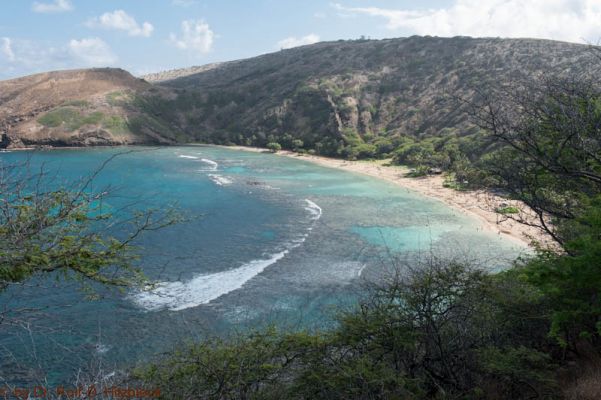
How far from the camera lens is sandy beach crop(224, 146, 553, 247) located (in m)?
40.0

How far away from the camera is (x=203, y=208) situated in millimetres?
47312

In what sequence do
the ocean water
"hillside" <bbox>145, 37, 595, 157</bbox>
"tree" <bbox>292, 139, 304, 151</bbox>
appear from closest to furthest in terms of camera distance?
1. the ocean water
2. "hillside" <bbox>145, 37, 595, 157</bbox>
3. "tree" <bbox>292, 139, 304, 151</bbox>

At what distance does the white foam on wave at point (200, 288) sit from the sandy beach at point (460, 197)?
15.0 metres

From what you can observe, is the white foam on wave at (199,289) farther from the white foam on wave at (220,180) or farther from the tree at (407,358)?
the white foam on wave at (220,180)

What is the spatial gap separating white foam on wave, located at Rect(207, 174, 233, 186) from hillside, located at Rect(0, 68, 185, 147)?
4875cm

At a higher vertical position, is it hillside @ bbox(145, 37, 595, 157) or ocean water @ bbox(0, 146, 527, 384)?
hillside @ bbox(145, 37, 595, 157)

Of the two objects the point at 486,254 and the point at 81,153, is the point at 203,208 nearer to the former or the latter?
the point at 486,254

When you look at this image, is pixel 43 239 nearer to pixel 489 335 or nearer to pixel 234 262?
pixel 489 335

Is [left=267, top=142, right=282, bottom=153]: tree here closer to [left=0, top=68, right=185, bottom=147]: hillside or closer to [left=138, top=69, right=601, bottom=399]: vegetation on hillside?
[left=0, top=68, right=185, bottom=147]: hillside

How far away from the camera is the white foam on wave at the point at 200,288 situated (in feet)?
82.1

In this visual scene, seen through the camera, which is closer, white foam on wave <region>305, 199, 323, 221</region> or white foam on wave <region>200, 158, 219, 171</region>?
white foam on wave <region>305, 199, 323, 221</region>

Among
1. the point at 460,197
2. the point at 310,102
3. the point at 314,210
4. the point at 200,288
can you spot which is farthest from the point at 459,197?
the point at 310,102

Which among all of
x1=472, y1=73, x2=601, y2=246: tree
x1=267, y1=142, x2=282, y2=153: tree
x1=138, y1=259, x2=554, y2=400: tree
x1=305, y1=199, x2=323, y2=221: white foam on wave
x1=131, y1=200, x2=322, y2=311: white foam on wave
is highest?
x1=472, y1=73, x2=601, y2=246: tree

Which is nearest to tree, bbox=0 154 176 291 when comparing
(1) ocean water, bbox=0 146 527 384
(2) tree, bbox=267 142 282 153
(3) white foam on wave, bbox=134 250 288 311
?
(1) ocean water, bbox=0 146 527 384
